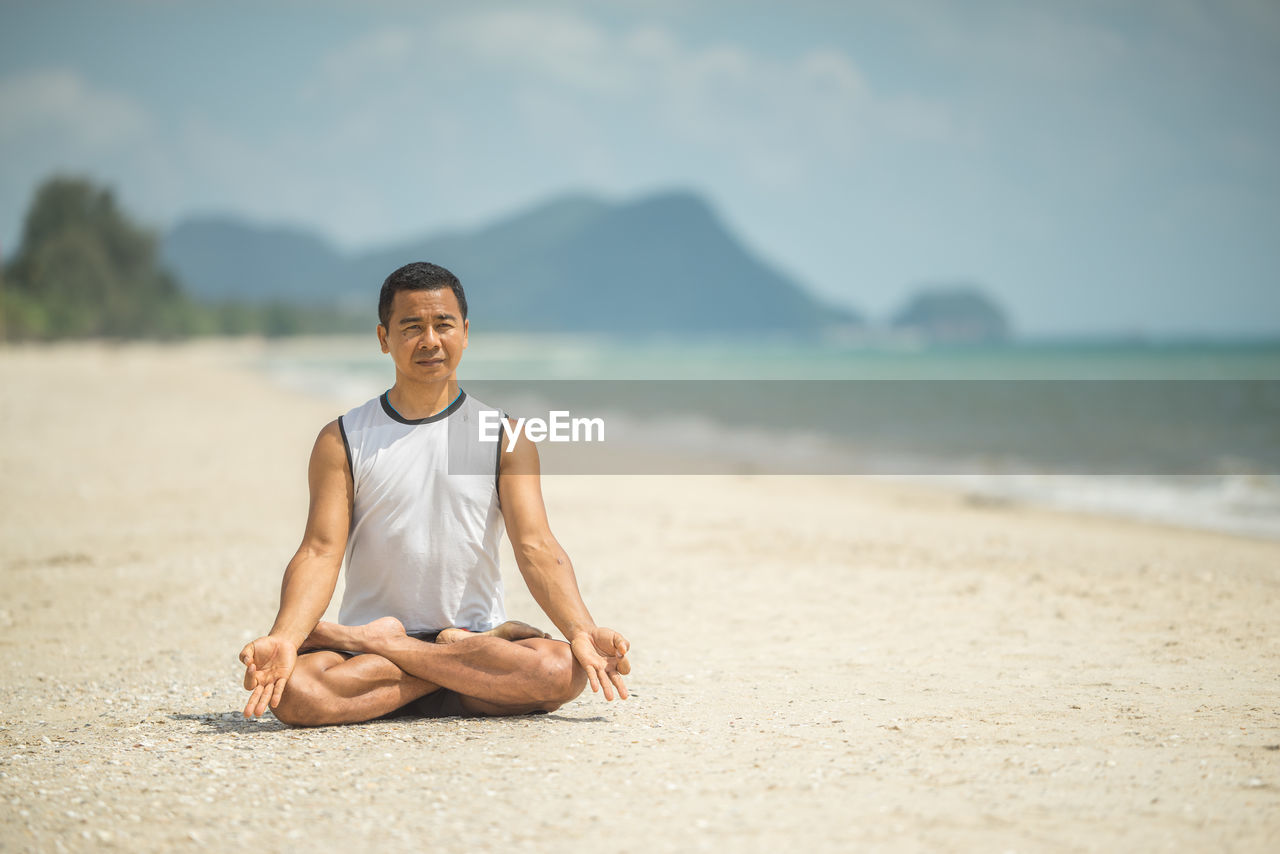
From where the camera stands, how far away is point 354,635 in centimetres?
408

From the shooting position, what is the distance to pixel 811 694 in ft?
15.7

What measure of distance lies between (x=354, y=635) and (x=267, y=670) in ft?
1.16

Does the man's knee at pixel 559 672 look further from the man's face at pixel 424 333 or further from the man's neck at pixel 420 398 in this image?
the man's face at pixel 424 333

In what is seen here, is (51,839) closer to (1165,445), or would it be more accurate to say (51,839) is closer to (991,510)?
(991,510)

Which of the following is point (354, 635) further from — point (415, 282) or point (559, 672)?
point (415, 282)

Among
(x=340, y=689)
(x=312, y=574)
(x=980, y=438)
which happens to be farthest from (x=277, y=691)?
(x=980, y=438)

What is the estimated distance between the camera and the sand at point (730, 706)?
3.25 m

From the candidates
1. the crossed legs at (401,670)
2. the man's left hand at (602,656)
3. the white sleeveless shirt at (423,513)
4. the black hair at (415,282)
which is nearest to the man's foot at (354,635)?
the crossed legs at (401,670)

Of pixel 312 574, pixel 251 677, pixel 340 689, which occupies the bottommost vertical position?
pixel 340 689

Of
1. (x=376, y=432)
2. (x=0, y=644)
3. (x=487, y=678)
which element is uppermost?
(x=376, y=432)

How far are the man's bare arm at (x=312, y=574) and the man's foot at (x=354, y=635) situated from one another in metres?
0.08

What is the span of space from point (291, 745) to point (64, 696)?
174 centimetres

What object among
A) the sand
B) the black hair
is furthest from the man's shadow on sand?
the black hair

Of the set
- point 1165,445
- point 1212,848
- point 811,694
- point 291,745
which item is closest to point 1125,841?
point 1212,848
